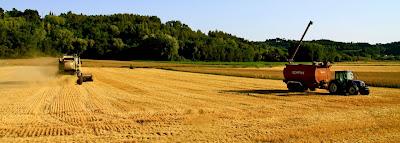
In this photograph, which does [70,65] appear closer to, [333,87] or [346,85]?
[333,87]

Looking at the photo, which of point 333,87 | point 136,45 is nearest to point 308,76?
point 333,87

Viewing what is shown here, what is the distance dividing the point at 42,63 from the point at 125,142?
118 ft

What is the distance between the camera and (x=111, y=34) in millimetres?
141250

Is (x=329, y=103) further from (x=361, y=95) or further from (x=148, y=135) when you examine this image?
(x=148, y=135)

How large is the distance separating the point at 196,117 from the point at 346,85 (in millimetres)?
13414

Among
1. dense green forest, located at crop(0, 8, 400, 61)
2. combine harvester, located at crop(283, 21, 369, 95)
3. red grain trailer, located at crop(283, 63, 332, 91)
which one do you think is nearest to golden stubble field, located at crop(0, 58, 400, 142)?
combine harvester, located at crop(283, 21, 369, 95)

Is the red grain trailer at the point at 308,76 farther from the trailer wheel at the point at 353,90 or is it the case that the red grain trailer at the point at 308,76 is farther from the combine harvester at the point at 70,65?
the combine harvester at the point at 70,65

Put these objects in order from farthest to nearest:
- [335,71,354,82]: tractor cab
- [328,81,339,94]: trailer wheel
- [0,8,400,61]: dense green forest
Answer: [0,8,400,61]: dense green forest < [328,81,339,94]: trailer wheel < [335,71,354,82]: tractor cab

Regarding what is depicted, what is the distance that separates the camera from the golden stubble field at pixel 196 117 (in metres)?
15.5

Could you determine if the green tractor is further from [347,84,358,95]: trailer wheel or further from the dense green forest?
the dense green forest

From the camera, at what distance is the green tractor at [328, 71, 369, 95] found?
2992cm

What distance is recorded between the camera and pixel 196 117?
64.2 feet

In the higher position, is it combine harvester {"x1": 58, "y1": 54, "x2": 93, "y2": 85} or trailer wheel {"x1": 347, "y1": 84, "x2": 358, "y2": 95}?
combine harvester {"x1": 58, "y1": 54, "x2": 93, "y2": 85}

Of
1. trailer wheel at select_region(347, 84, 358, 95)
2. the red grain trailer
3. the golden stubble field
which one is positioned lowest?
the golden stubble field
